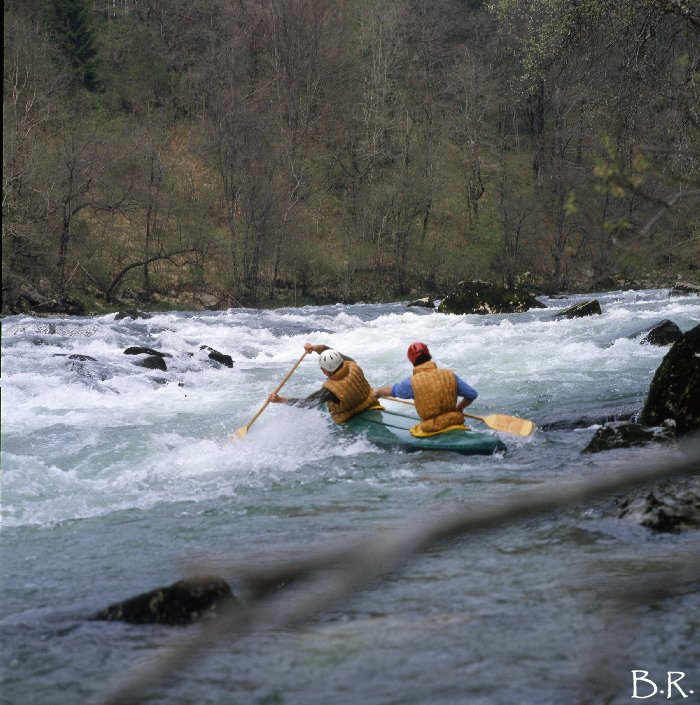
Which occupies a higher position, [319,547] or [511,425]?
[511,425]

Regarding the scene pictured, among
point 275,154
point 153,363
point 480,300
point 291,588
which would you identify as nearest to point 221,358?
point 153,363

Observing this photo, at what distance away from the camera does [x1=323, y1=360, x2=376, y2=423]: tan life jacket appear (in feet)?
27.6

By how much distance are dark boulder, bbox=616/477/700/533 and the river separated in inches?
4.3

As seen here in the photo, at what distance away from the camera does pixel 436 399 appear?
7754mm

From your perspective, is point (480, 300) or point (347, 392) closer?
point (347, 392)

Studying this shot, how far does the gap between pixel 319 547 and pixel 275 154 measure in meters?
28.2

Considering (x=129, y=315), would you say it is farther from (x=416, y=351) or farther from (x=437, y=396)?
(x=437, y=396)

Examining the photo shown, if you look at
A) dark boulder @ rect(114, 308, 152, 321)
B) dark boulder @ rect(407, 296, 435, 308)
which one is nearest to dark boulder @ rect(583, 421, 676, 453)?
dark boulder @ rect(114, 308, 152, 321)

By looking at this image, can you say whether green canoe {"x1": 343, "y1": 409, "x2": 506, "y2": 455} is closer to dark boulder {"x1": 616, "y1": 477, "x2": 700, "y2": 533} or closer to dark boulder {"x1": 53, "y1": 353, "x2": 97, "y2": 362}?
dark boulder {"x1": 616, "y1": 477, "x2": 700, "y2": 533}

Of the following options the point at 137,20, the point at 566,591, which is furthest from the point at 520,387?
the point at 137,20

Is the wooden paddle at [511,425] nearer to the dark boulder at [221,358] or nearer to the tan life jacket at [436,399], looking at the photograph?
the tan life jacket at [436,399]

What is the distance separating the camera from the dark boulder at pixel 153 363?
13.3m

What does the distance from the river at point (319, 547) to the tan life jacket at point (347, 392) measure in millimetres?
204

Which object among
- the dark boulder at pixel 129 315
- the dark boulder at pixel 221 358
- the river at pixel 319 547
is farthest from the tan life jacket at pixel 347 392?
the dark boulder at pixel 129 315
